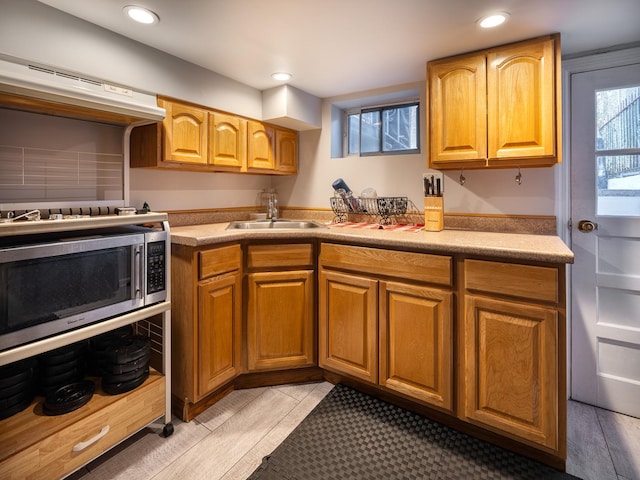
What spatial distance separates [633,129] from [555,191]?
0.48 m

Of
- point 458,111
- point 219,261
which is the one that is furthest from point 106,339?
point 458,111

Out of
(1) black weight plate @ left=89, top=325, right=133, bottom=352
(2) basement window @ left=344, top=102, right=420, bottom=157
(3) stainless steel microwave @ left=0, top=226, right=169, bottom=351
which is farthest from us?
(2) basement window @ left=344, top=102, right=420, bottom=157

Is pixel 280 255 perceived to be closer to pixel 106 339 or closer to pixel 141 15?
pixel 106 339

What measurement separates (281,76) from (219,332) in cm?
175

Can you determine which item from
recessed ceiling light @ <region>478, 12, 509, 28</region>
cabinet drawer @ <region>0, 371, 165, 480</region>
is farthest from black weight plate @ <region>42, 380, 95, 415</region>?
recessed ceiling light @ <region>478, 12, 509, 28</region>

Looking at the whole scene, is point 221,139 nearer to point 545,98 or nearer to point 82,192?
point 82,192

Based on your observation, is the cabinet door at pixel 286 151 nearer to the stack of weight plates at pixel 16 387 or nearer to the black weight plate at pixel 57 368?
the black weight plate at pixel 57 368

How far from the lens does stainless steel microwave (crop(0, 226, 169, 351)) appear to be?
1179 mm

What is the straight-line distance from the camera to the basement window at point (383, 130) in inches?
104

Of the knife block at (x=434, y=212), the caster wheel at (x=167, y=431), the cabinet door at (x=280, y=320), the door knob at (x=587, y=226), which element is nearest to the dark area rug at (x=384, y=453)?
the cabinet door at (x=280, y=320)

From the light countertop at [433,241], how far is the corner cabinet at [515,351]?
0.06 metres

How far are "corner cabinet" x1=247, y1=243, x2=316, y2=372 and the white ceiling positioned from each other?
116 centimetres

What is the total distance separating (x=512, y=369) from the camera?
152cm

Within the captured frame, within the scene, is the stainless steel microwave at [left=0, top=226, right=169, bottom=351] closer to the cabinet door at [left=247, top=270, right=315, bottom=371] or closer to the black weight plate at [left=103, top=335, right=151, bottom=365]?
the black weight plate at [left=103, top=335, right=151, bottom=365]
